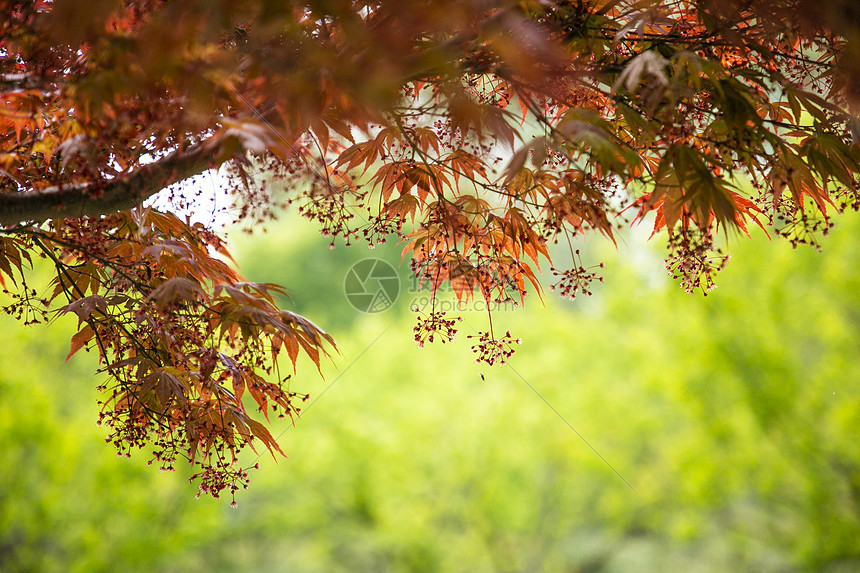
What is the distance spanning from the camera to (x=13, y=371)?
6027 millimetres

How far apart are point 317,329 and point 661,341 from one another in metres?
5.86

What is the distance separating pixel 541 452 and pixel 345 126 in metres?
6.87

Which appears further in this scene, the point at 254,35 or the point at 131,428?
the point at 131,428

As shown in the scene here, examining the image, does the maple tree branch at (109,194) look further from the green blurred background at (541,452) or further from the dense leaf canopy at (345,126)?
the green blurred background at (541,452)

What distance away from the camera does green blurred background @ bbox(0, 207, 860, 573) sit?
5.41 m

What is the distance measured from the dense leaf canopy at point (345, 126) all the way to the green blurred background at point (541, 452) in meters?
4.21

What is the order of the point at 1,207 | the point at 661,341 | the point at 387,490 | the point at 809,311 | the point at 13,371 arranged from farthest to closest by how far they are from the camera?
the point at 387,490, the point at 661,341, the point at 13,371, the point at 809,311, the point at 1,207

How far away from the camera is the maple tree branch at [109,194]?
1.42m

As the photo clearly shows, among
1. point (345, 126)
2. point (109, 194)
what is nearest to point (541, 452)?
point (345, 126)

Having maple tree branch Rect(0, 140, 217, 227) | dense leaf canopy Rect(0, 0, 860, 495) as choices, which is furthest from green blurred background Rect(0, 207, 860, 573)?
maple tree branch Rect(0, 140, 217, 227)

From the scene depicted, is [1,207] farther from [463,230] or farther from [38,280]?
[38,280]

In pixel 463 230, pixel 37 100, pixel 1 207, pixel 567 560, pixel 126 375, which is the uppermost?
pixel 567 560

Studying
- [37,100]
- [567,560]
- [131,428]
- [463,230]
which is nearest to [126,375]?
[131,428]

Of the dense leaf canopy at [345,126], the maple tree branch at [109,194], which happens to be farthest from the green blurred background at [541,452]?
the maple tree branch at [109,194]
